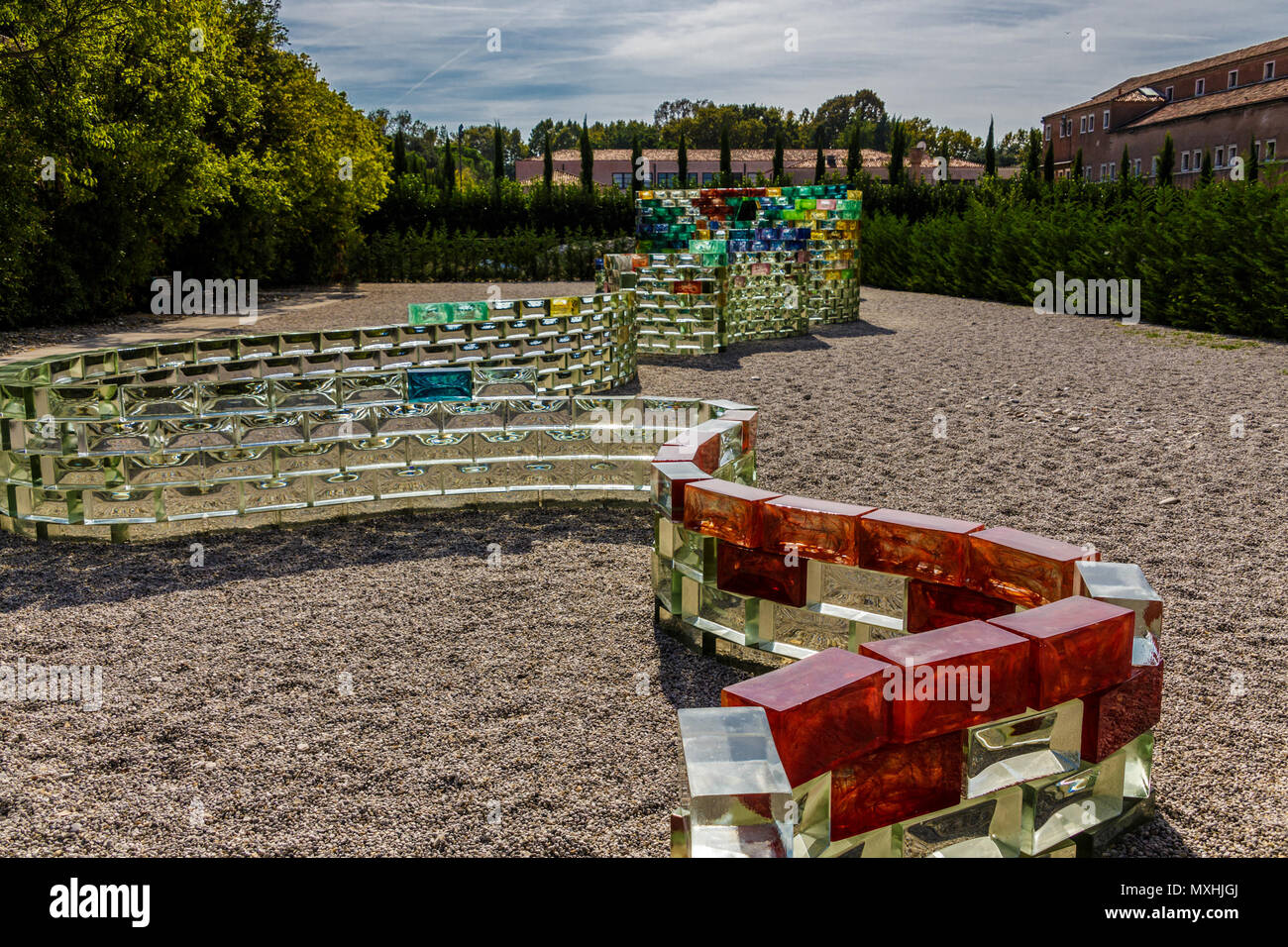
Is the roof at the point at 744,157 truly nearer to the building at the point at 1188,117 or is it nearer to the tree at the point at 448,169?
the building at the point at 1188,117

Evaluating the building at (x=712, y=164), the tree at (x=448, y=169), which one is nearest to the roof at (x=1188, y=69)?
the building at (x=712, y=164)

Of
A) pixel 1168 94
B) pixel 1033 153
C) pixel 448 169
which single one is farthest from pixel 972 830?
pixel 1168 94

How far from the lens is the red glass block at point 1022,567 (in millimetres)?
3830

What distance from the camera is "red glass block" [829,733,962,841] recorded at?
2.76m

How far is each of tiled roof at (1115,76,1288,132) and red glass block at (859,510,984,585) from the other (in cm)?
4671

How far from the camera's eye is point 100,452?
6539 mm

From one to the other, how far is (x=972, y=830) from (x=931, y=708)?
0.45m

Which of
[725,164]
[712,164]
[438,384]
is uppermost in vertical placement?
[712,164]

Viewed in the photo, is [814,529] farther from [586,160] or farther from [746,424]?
[586,160]

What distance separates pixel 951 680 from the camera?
2.84 m

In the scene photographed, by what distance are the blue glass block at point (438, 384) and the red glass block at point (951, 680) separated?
224 inches

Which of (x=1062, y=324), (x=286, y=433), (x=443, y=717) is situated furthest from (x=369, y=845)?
(x=1062, y=324)

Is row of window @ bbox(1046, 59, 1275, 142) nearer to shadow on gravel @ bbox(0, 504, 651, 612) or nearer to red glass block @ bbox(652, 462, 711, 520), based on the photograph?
shadow on gravel @ bbox(0, 504, 651, 612)

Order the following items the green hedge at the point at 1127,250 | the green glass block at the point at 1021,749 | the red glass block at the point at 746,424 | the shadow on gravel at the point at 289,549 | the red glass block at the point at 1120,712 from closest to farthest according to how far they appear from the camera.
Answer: the green glass block at the point at 1021,749 < the red glass block at the point at 1120,712 < the shadow on gravel at the point at 289,549 < the red glass block at the point at 746,424 < the green hedge at the point at 1127,250
